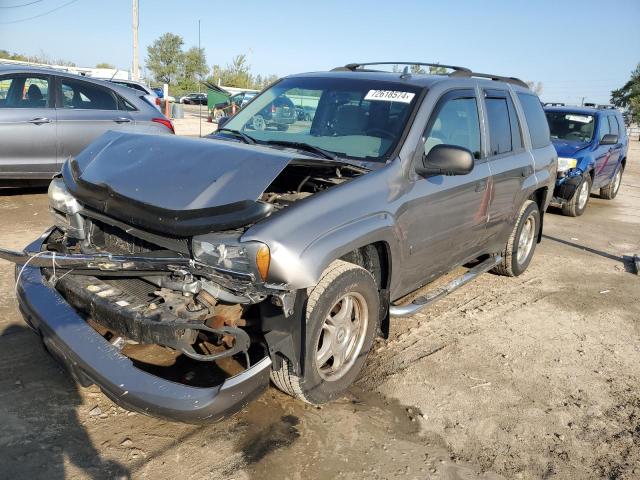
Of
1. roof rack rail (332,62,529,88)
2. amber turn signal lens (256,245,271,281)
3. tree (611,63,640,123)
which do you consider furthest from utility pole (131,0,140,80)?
tree (611,63,640,123)

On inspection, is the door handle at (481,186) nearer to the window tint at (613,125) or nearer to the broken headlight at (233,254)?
the broken headlight at (233,254)

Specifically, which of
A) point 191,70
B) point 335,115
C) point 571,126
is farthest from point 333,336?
point 191,70

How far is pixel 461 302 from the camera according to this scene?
16.6 ft

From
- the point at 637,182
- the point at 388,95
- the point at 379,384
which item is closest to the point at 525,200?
the point at 388,95

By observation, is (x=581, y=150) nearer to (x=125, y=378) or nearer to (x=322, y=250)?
(x=322, y=250)

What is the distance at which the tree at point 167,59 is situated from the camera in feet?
212

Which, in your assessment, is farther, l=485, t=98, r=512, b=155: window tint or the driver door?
l=485, t=98, r=512, b=155: window tint

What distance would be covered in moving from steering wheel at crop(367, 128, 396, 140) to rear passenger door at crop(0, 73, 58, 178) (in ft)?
16.9

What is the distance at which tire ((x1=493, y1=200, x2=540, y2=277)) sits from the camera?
17.9ft

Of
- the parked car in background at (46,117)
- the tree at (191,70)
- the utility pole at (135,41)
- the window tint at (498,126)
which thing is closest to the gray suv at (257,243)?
the window tint at (498,126)

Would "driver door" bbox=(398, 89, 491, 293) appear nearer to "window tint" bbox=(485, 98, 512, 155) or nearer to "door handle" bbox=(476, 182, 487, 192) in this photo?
"door handle" bbox=(476, 182, 487, 192)

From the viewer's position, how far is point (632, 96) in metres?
45.7

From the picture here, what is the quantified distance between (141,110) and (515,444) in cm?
702

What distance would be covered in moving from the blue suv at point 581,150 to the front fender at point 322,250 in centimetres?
725
